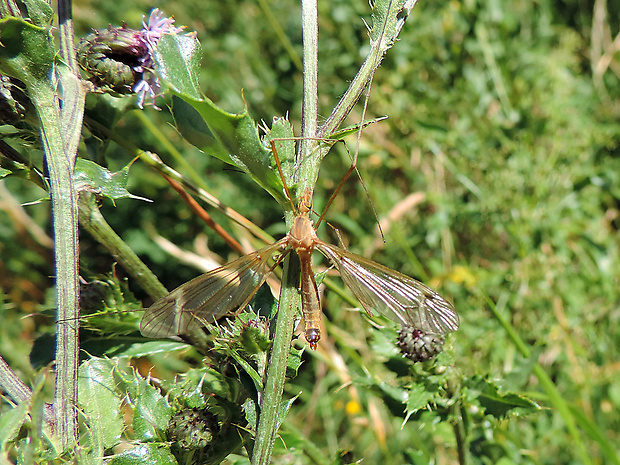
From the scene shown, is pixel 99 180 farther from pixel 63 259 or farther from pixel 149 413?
pixel 149 413

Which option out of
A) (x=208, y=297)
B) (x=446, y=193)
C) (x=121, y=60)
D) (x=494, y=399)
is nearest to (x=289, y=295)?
(x=208, y=297)

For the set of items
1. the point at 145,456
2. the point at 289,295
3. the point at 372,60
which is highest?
the point at 372,60

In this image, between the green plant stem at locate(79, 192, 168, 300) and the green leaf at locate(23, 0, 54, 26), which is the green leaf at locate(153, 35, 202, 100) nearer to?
the green leaf at locate(23, 0, 54, 26)

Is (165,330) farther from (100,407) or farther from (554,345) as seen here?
(554,345)

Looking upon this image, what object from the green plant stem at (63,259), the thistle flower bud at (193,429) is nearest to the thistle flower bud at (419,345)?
the thistle flower bud at (193,429)

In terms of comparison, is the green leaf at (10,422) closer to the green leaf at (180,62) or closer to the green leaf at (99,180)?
the green leaf at (99,180)
